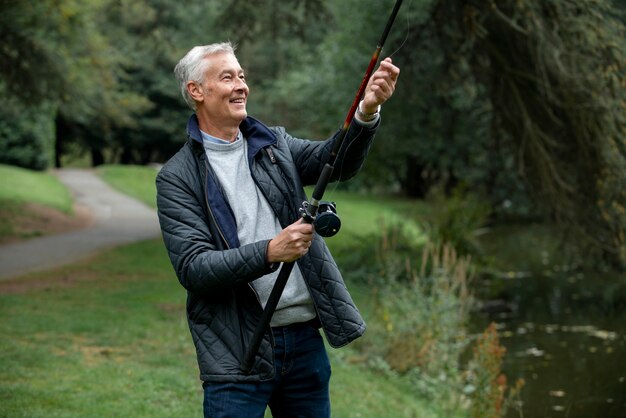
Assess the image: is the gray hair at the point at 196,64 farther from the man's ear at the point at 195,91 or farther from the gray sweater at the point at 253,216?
the gray sweater at the point at 253,216

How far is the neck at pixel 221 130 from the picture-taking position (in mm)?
3359

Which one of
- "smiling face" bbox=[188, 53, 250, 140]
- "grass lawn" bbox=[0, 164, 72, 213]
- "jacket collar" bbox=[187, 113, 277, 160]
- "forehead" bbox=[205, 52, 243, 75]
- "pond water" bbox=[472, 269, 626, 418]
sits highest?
"grass lawn" bbox=[0, 164, 72, 213]

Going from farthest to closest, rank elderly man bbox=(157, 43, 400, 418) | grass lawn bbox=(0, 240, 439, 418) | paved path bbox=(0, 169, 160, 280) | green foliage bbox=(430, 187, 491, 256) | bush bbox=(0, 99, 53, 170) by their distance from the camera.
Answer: bush bbox=(0, 99, 53, 170) → green foliage bbox=(430, 187, 491, 256) → paved path bbox=(0, 169, 160, 280) → grass lawn bbox=(0, 240, 439, 418) → elderly man bbox=(157, 43, 400, 418)

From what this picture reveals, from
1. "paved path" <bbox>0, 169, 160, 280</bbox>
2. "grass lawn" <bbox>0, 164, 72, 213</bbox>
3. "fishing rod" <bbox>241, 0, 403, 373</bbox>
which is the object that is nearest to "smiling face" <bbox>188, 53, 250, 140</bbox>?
"fishing rod" <bbox>241, 0, 403, 373</bbox>

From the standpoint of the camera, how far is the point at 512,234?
23.7 m

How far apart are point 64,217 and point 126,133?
24.3 metres

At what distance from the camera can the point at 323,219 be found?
→ 3.07m

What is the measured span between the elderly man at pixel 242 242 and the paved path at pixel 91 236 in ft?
31.5

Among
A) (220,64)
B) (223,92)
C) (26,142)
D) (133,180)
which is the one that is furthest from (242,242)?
(133,180)

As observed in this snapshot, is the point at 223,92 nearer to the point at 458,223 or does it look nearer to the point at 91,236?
the point at 458,223

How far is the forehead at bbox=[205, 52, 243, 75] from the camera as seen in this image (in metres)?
3.31

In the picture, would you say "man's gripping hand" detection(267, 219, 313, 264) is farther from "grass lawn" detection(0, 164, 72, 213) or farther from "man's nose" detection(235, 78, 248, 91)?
"grass lawn" detection(0, 164, 72, 213)

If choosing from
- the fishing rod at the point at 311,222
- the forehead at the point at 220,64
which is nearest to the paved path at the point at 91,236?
the forehead at the point at 220,64

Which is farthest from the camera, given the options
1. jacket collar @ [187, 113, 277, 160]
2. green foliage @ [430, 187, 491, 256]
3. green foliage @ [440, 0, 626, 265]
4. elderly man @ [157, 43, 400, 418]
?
green foliage @ [430, 187, 491, 256]
